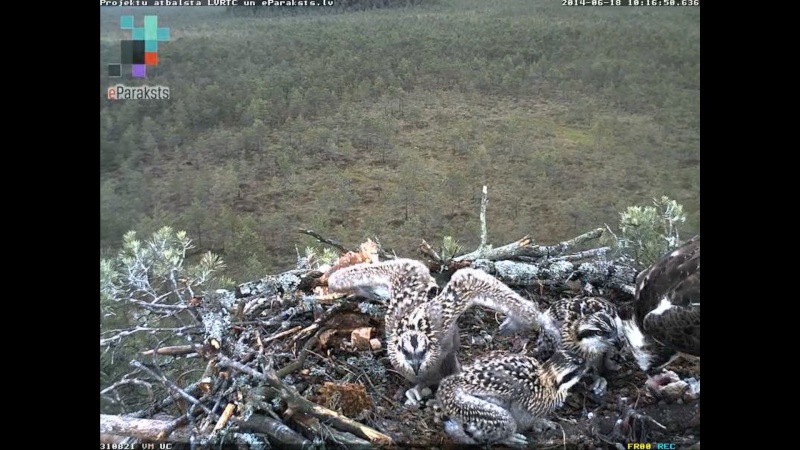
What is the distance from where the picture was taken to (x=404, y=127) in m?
4.51

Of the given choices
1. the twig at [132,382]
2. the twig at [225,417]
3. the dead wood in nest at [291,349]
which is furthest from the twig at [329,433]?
the twig at [132,382]

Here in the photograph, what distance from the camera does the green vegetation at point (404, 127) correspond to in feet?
14.2

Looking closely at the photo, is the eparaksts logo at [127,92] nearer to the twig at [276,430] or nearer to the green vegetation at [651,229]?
the twig at [276,430]

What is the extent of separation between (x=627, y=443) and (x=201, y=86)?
10.3 ft

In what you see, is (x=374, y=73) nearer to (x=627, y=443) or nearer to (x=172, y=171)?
(x=172, y=171)

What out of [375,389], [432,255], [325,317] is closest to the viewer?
[375,389]

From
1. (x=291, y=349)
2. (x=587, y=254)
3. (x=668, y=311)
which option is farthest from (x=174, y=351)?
(x=668, y=311)

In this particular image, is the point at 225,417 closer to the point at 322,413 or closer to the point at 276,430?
the point at 276,430

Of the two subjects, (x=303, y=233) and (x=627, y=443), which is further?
(x=303, y=233)

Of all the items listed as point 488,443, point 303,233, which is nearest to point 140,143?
point 303,233

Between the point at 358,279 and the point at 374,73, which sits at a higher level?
the point at 374,73

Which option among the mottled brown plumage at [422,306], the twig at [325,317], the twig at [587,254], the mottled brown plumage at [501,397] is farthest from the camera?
the twig at [587,254]

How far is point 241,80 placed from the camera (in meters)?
4.40

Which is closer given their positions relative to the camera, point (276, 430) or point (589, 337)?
point (276, 430)
